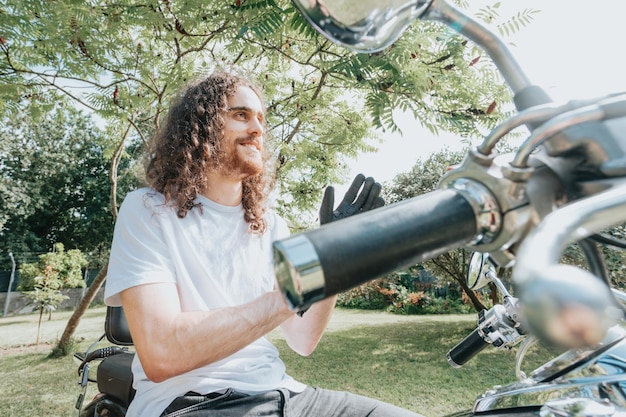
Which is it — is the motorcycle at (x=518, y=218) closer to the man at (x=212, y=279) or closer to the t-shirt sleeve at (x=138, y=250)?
the man at (x=212, y=279)

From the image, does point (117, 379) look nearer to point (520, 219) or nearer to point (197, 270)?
point (197, 270)

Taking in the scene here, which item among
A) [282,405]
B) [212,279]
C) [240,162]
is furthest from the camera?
[240,162]

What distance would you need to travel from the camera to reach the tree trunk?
6988mm

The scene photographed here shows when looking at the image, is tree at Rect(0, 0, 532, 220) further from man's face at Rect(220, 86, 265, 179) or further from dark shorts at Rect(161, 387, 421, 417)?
dark shorts at Rect(161, 387, 421, 417)

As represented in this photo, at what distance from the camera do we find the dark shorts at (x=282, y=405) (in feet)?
4.44

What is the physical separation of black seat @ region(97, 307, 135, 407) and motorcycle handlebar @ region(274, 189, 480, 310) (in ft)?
6.49

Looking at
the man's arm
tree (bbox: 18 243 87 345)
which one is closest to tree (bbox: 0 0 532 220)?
the man's arm

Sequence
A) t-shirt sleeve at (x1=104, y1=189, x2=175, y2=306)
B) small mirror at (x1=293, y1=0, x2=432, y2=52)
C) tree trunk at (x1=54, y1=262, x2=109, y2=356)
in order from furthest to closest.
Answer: tree trunk at (x1=54, y1=262, x2=109, y2=356) < t-shirt sleeve at (x1=104, y1=189, x2=175, y2=306) < small mirror at (x1=293, y1=0, x2=432, y2=52)

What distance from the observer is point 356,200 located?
135cm

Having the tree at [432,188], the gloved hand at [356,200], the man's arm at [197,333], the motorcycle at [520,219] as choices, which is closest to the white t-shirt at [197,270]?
the man's arm at [197,333]

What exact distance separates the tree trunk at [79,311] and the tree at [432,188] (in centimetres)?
765

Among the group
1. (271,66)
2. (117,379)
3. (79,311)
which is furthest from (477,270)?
(79,311)

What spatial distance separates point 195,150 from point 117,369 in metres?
1.23

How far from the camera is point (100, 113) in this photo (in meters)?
5.35
